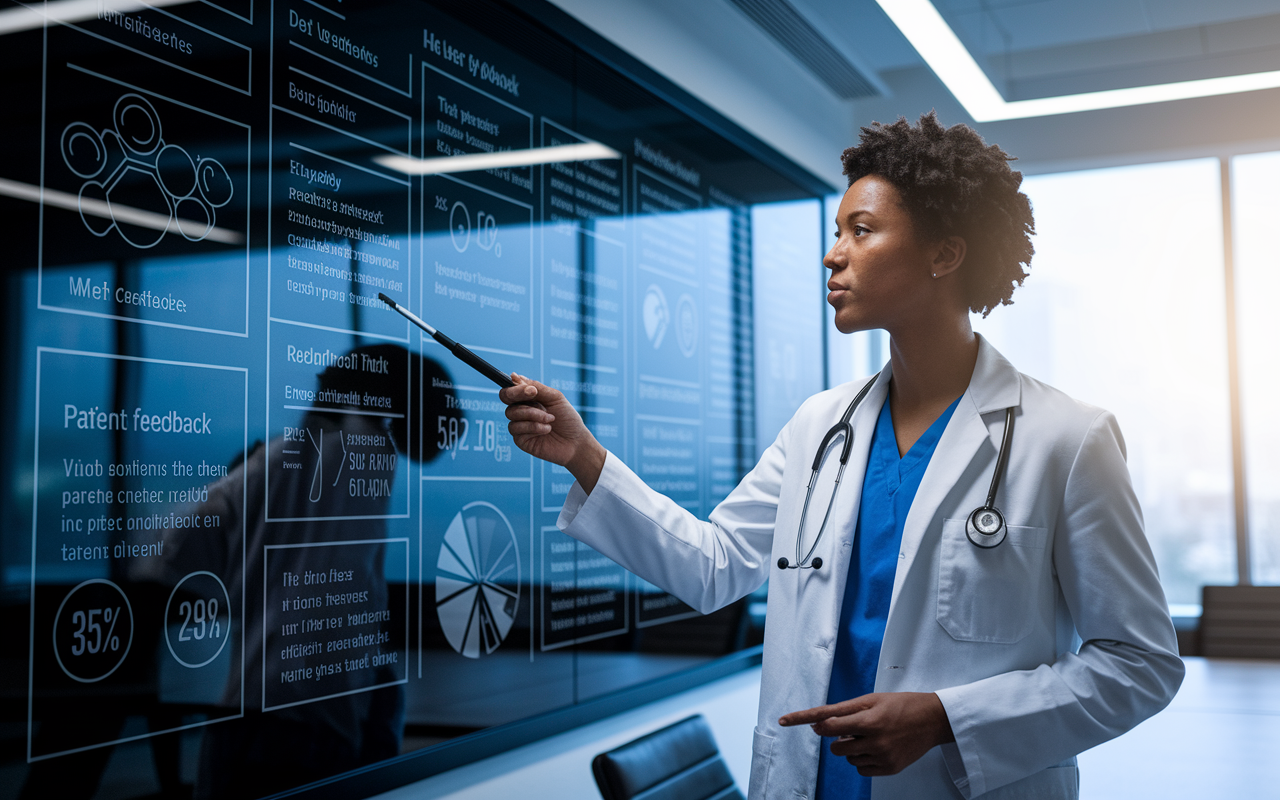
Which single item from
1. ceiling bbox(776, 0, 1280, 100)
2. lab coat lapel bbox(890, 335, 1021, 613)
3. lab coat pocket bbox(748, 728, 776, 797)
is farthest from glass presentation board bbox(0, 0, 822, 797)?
ceiling bbox(776, 0, 1280, 100)

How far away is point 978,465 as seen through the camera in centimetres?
140

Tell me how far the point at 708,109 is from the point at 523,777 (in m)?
2.16

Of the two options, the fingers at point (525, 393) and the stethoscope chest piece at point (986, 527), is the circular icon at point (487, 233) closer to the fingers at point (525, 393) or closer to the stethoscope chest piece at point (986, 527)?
the fingers at point (525, 393)

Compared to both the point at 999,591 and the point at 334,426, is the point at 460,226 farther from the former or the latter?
the point at 999,591

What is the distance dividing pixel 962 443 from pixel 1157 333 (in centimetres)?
391

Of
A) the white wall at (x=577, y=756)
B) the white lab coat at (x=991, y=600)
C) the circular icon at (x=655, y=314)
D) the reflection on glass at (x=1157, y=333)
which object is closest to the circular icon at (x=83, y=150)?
the white lab coat at (x=991, y=600)

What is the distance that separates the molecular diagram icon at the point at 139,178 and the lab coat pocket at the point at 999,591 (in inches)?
49.1

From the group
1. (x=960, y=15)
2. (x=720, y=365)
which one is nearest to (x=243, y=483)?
(x=720, y=365)

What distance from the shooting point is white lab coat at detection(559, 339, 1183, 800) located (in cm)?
126

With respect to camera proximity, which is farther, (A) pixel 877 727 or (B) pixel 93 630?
(B) pixel 93 630

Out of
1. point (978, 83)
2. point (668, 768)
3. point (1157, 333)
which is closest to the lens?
point (668, 768)

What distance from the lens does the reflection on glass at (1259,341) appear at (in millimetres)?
4605

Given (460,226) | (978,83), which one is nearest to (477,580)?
(460,226)

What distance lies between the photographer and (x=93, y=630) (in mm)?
1383
